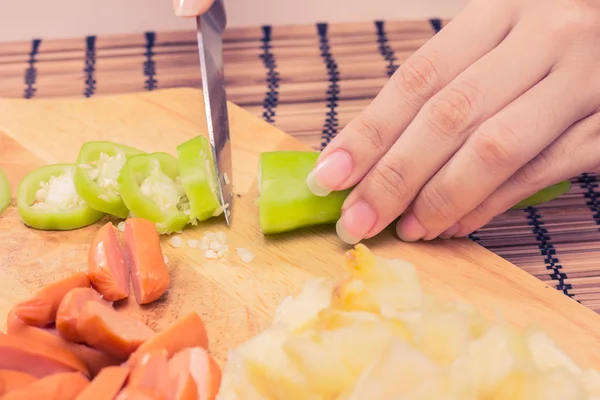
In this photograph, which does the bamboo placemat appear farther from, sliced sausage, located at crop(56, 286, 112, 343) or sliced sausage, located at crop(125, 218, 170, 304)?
sliced sausage, located at crop(56, 286, 112, 343)

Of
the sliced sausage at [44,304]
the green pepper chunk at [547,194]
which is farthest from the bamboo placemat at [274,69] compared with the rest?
the sliced sausage at [44,304]

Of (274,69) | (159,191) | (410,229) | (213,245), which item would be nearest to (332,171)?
(410,229)

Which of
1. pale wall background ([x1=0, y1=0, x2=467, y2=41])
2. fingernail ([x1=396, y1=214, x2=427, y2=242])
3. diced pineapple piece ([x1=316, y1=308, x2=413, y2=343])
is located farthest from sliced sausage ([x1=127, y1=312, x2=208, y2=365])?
pale wall background ([x1=0, y1=0, x2=467, y2=41])

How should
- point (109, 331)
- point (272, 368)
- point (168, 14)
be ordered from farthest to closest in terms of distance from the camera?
point (168, 14) → point (109, 331) → point (272, 368)

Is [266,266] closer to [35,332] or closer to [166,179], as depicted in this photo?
[166,179]

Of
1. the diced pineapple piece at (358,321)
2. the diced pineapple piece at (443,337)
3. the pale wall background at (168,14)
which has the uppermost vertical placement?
the diced pineapple piece at (443,337)

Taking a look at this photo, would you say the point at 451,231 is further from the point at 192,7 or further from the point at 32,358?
the point at 32,358

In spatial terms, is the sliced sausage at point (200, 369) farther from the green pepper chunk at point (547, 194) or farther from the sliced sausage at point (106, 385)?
the green pepper chunk at point (547, 194)
